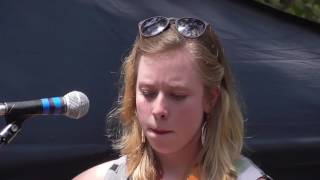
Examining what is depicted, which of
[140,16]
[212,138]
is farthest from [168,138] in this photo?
[140,16]

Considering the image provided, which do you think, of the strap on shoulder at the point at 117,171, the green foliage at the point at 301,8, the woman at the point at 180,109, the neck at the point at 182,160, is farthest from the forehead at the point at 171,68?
the green foliage at the point at 301,8

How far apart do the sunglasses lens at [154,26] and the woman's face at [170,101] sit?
0.29ft

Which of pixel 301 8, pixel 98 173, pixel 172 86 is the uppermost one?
pixel 172 86

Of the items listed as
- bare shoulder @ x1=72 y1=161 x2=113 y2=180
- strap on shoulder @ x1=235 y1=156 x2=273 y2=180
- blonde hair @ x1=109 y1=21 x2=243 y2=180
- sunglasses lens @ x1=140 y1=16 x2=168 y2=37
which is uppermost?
sunglasses lens @ x1=140 y1=16 x2=168 y2=37

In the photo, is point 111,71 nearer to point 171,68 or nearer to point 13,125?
point 171,68

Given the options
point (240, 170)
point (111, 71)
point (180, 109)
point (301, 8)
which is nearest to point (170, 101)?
point (180, 109)

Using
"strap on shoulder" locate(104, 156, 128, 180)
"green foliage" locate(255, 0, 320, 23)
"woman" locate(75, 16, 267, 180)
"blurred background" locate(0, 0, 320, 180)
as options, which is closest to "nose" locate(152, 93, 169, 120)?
"woman" locate(75, 16, 267, 180)

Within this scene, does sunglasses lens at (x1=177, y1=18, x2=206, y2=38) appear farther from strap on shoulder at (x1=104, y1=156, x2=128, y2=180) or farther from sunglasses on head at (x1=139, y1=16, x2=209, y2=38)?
strap on shoulder at (x1=104, y1=156, x2=128, y2=180)

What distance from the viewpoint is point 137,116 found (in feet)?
6.79

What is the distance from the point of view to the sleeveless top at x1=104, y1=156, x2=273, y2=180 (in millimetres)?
1970

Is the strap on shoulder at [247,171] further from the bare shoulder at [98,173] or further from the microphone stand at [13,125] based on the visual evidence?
the microphone stand at [13,125]

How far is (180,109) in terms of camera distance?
1901 mm

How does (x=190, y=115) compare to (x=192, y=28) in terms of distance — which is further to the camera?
(x=192, y=28)

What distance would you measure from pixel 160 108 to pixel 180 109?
0.17 ft
